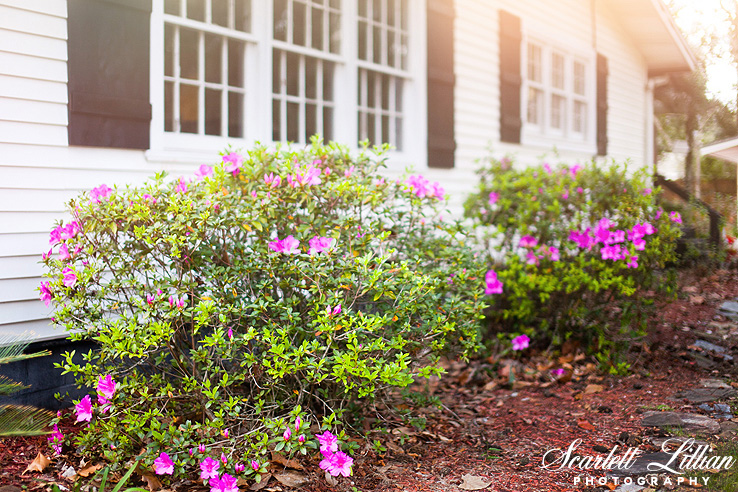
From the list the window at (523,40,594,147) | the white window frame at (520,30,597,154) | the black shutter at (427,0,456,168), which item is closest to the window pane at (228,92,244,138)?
the black shutter at (427,0,456,168)

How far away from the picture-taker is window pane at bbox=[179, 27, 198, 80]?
4398 millimetres

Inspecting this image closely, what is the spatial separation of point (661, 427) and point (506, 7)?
573 cm

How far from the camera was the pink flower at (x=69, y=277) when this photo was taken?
293cm

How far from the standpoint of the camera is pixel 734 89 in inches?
264

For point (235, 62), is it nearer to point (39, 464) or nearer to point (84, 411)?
point (84, 411)

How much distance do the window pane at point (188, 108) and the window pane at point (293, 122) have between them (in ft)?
3.02

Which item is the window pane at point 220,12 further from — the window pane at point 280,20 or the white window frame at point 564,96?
the white window frame at point 564,96

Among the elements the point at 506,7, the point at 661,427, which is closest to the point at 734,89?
the point at 506,7

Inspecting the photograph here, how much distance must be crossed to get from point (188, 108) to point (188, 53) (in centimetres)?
41

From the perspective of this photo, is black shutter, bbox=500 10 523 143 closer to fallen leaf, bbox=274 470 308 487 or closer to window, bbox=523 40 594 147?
window, bbox=523 40 594 147

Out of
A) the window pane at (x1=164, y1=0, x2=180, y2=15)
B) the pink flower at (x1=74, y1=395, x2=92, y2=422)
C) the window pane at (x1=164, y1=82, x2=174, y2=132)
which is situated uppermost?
the window pane at (x1=164, y1=0, x2=180, y2=15)

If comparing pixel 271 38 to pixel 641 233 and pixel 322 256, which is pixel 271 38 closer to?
pixel 322 256

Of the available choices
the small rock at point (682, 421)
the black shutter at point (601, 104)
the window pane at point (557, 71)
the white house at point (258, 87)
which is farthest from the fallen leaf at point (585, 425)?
the black shutter at point (601, 104)

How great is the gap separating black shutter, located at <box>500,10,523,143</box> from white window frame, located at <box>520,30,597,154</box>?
0.29 m
